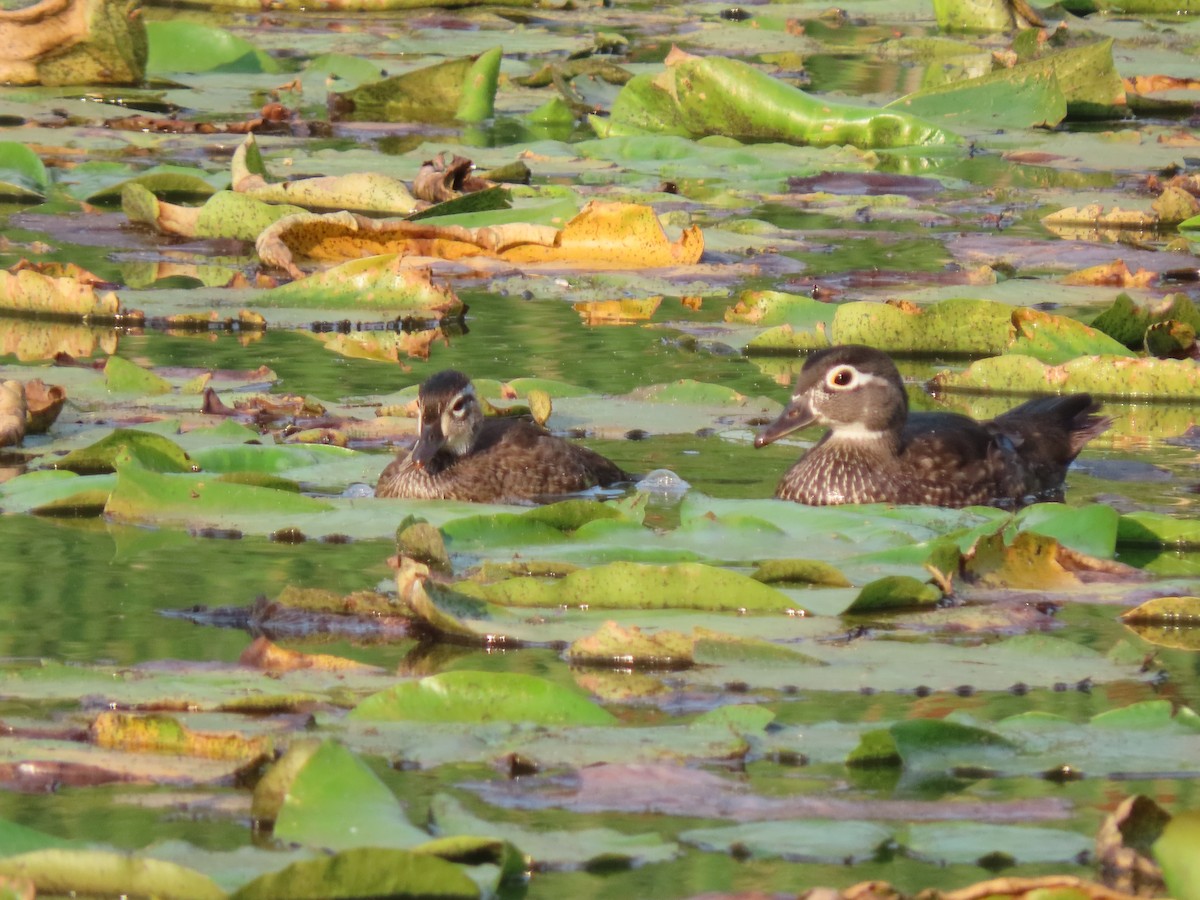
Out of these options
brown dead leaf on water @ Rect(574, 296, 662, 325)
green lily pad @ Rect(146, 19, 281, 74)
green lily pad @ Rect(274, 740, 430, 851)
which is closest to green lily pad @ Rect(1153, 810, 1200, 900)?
green lily pad @ Rect(274, 740, 430, 851)

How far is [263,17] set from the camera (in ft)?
70.1

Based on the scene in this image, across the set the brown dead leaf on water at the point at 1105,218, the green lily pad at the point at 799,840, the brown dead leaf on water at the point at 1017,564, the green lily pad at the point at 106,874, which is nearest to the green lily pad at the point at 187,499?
the brown dead leaf on water at the point at 1017,564

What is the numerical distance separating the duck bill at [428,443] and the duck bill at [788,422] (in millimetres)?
1234

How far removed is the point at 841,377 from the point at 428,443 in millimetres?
1745

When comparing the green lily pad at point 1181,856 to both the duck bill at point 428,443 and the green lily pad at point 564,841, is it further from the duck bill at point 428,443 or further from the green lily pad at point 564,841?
the duck bill at point 428,443

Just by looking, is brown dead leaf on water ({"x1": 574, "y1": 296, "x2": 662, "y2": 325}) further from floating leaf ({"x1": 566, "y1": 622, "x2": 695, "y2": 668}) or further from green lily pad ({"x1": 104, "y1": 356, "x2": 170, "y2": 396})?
floating leaf ({"x1": 566, "y1": 622, "x2": 695, "y2": 668})

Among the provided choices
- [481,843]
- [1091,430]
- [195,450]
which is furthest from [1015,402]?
[481,843]

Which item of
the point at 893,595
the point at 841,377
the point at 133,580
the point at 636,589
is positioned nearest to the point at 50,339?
the point at 841,377

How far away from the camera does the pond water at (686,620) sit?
4055 millimetres

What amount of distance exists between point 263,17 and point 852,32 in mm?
6200

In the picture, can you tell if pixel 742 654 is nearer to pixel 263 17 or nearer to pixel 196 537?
pixel 196 537

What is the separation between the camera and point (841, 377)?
8.24 metres

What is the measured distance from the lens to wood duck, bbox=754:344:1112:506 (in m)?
8.12

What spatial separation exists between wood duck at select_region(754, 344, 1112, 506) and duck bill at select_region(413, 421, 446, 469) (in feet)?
4.07
